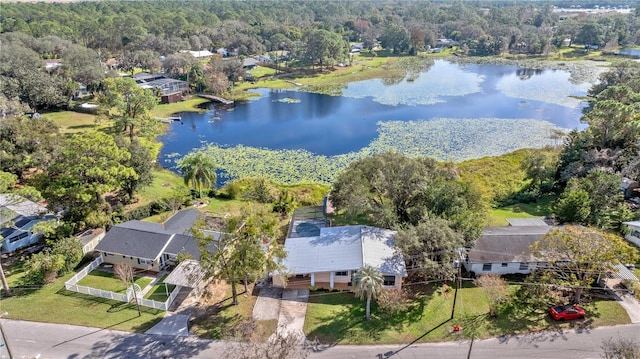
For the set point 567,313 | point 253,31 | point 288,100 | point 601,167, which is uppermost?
point 253,31

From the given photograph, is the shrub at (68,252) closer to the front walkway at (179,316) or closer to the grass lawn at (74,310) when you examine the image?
the grass lawn at (74,310)

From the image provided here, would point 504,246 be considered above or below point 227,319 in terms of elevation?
above

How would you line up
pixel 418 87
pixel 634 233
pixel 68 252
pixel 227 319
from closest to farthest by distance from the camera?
pixel 227 319 → pixel 68 252 → pixel 634 233 → pixel 418 87

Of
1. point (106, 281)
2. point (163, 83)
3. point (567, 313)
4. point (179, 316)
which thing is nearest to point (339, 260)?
point (179, 316)

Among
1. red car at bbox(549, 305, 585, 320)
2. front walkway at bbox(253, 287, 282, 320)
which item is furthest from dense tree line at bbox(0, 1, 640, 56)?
red car at bbox(549, 305, 585, 320)

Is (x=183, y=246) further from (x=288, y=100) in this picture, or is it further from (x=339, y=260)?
(x=288, y=100)

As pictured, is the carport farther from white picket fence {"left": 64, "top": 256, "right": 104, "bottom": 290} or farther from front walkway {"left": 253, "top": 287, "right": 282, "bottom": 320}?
white picket fence {"left": 64, "top": 256, "right": 104, "bottom": 290}

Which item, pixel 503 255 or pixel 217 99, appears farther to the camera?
pixel 217 99

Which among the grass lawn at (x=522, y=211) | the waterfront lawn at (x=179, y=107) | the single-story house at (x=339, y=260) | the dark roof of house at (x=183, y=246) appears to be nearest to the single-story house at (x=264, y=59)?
the waterfront lawn at (x=179, y=107)
